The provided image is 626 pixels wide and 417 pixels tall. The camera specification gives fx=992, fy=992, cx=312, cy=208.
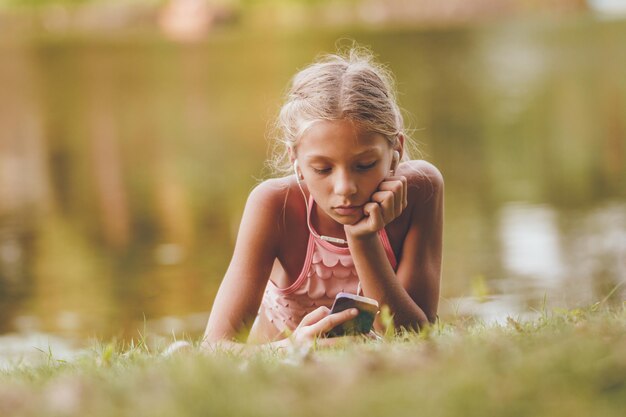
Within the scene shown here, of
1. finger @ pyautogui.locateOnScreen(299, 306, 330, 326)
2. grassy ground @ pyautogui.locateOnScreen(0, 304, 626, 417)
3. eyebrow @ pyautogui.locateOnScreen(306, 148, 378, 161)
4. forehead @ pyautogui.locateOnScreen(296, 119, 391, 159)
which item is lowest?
finger @ pyautogui.locateOnScreen(299, 306, 330, 326)

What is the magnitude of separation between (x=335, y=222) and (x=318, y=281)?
0.81 ft

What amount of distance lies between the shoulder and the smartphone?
654 mm

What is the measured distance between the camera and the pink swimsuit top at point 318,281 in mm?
3926

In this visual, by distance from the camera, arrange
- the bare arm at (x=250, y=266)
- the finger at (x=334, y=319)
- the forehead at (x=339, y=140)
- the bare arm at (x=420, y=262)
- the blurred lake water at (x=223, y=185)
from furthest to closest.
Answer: the blurred lake water at (x=223, y=185) < the bare arm at (x=250, y=266) < the bare arm at (x=420, y=262) < the forehead at (x=339, y=140) < the finger at (x=334, y=319)

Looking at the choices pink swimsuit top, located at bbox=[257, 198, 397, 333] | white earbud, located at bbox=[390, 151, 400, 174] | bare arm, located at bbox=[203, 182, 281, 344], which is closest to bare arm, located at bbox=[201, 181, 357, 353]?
bare arm, located at bbox=[203, 182, 281, 344]

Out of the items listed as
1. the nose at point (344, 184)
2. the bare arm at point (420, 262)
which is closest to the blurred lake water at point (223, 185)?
the bare arm at point (420, 262)

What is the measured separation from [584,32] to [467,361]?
41371 mm

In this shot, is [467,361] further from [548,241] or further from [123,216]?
[123,216]

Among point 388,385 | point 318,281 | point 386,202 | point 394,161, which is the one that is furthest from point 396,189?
point 388,385

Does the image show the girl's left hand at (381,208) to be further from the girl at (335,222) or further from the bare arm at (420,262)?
the bare arm at (420,262)

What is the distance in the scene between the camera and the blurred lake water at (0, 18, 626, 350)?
7688 mm

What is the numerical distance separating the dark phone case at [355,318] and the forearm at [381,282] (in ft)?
0.76

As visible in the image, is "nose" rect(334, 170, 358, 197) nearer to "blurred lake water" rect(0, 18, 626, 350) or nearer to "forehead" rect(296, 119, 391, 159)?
"forehead" rect(296, 119, 391, 159)

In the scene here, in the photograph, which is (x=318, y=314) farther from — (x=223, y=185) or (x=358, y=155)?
(x=223, y=185)
